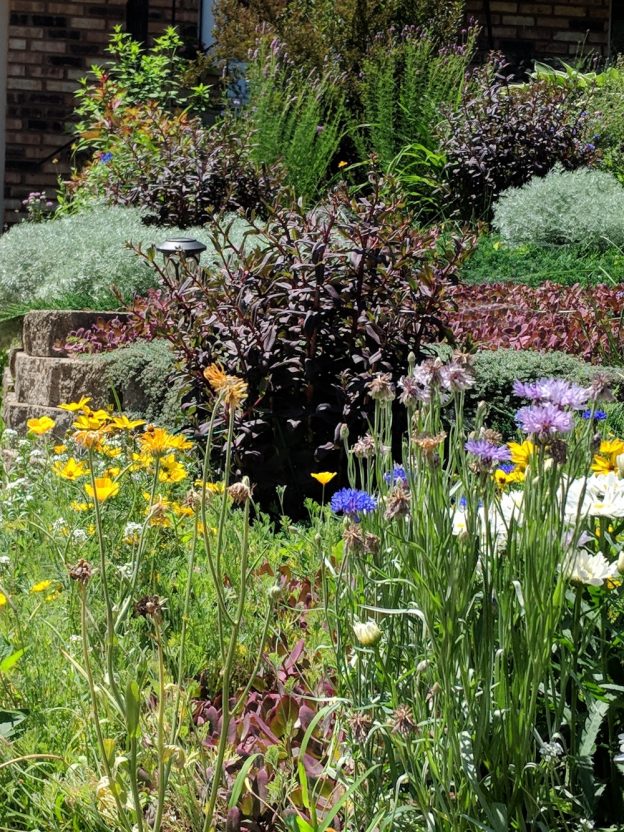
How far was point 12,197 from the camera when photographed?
446 inches

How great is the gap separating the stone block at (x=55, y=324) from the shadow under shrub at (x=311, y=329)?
1.76 meters

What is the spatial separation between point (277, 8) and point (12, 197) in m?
3.35

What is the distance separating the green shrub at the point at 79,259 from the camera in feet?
20.2

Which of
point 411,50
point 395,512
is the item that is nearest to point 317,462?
point 395,512

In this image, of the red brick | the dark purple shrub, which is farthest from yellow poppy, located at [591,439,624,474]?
the red brick

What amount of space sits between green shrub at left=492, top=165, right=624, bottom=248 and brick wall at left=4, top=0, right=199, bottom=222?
18.0 ft

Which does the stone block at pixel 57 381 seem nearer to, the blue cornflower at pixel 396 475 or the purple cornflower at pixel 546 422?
the blue cornflower at pixel 396 475

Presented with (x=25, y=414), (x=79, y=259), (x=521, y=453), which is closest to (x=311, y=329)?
(x=521, y=453)

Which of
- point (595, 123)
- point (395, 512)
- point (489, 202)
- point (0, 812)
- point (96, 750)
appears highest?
point (595, 123)

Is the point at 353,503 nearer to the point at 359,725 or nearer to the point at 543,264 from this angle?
the point at 359,725

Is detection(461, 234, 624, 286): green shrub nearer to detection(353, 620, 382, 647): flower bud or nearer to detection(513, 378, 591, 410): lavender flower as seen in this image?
detection(513, 378, 591, 410): lavender flower

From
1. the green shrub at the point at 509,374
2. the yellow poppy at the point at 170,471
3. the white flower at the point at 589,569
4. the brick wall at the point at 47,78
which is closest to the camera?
the white flower at the point at 589,569

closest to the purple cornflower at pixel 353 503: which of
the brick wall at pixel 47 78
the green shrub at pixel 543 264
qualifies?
the green shrub at pixel 543 264

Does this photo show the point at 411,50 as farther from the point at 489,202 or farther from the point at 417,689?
the point at 417,689
